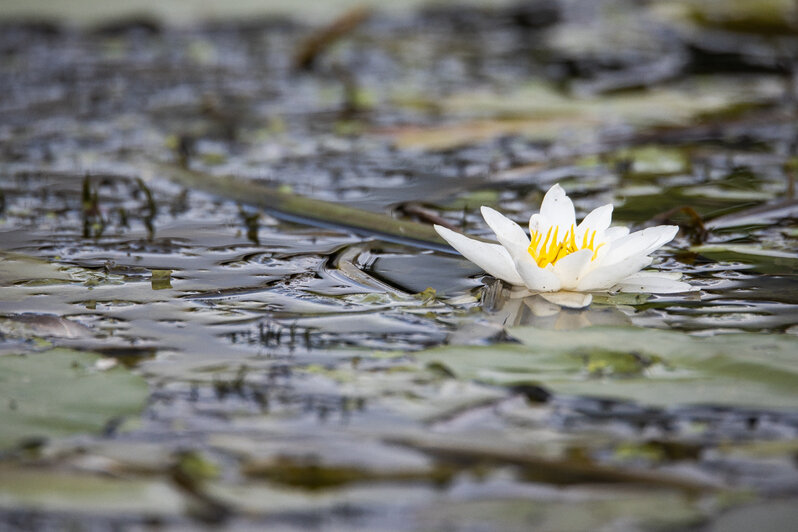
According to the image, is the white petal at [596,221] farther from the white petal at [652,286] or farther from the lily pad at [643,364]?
the lily pad at [643,364]

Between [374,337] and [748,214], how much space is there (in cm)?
139

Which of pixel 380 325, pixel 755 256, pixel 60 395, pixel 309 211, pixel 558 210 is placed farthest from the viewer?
pixel 309 211

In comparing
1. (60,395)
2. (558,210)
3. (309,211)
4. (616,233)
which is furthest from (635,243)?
(60,395)

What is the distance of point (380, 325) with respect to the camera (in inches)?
73.7

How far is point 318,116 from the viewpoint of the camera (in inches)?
169

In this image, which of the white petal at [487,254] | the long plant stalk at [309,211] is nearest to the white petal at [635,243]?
the white petal at [487,254]

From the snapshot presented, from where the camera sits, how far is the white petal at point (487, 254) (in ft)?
6.57

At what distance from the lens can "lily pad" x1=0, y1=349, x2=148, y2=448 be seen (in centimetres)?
144

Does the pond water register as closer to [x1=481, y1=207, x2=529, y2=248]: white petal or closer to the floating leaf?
the floating leaf

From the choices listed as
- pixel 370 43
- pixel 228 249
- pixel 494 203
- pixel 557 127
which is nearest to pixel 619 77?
pixel 557 127

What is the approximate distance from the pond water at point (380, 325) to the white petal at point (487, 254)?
0.08m

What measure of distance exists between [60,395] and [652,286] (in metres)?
1.25

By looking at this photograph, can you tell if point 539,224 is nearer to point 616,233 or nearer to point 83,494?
point 616,233

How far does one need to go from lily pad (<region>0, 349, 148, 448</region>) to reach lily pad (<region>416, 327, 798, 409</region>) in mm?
529
